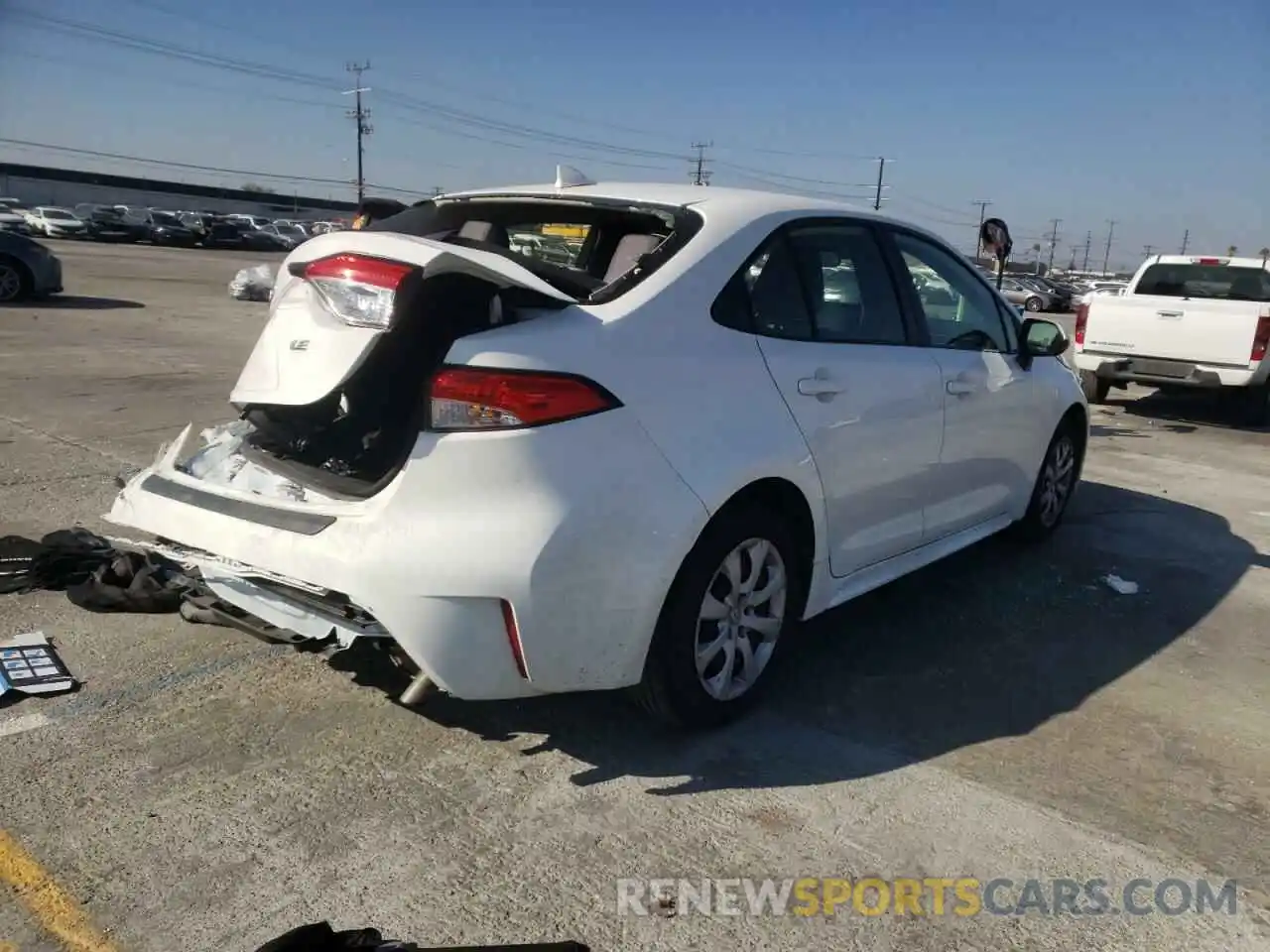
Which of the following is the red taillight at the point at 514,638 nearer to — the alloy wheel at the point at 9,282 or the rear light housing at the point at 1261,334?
the rear light housing at the point at 1261,334

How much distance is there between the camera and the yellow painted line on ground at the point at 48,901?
2.33 metres

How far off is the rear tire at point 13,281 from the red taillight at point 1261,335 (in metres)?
16.0

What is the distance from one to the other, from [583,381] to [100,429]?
5658 millimetres

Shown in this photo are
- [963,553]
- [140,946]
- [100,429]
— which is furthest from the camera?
[100,429]

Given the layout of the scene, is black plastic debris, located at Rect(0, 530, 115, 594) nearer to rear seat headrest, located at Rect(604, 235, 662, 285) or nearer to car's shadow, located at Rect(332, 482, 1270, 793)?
car's shadow, located at Rect(332, 482, 1270, 793)

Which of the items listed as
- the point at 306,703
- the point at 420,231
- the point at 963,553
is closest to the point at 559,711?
the point at 306,703

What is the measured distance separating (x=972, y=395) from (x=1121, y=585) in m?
1.41

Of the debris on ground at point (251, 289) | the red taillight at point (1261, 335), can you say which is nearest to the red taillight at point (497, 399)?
the red taillight at point (1261, 335)

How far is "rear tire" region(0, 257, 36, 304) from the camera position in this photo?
1532 centimetres

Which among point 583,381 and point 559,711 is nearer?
point 583,381

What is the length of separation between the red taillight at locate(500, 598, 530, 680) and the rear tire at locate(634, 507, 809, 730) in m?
0.43

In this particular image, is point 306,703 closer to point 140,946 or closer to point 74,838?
point 74,838

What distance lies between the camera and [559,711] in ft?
11.6

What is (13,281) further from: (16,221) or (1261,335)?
(16,221)
